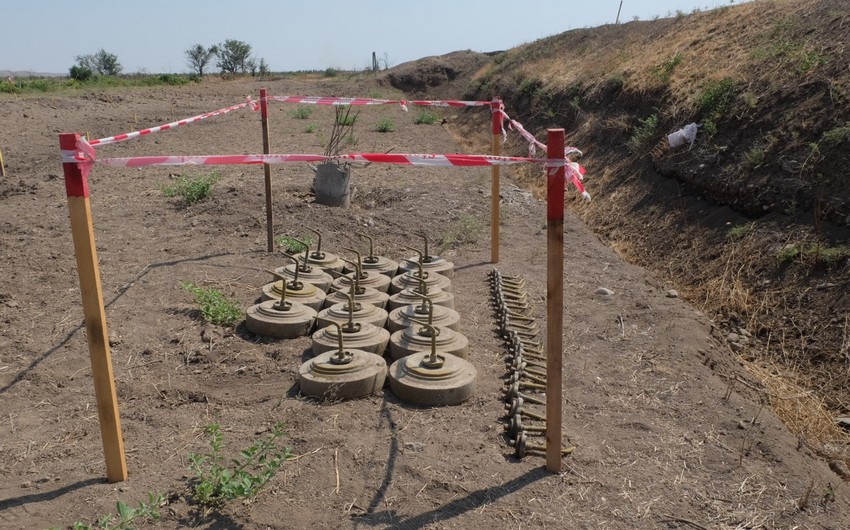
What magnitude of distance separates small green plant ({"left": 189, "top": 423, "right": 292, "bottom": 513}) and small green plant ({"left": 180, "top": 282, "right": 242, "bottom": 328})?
6.32ft

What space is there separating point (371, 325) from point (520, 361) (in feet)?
3.54

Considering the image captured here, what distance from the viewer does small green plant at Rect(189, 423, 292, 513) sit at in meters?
3.09

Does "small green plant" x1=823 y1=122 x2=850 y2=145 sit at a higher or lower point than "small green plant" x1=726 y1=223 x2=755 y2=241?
higher

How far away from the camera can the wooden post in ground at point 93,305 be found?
311 cm

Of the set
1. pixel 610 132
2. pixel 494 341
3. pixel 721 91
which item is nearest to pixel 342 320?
pixel 494 341

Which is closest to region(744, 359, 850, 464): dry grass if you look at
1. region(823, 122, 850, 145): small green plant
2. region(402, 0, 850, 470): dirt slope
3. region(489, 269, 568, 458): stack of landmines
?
region(402, 0, 850, 470): dirt slope

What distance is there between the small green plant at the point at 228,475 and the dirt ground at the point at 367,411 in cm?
8

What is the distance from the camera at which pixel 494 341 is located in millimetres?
5352

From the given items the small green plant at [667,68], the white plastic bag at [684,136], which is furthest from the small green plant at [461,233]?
the small green plant at [667,68]

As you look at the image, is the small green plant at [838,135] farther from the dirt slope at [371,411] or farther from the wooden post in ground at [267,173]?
the wooden post in ground at [267,173]

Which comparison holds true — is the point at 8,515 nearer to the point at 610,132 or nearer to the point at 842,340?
the point at 842,340

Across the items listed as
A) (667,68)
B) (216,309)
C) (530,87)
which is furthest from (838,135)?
(530,87)

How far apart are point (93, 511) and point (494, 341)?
306 centimetres

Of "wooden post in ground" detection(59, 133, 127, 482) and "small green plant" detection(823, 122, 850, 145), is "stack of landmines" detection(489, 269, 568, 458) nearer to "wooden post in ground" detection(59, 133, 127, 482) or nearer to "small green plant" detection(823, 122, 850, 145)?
"wooden post in ground" detection(59, 133, 127, 482)
